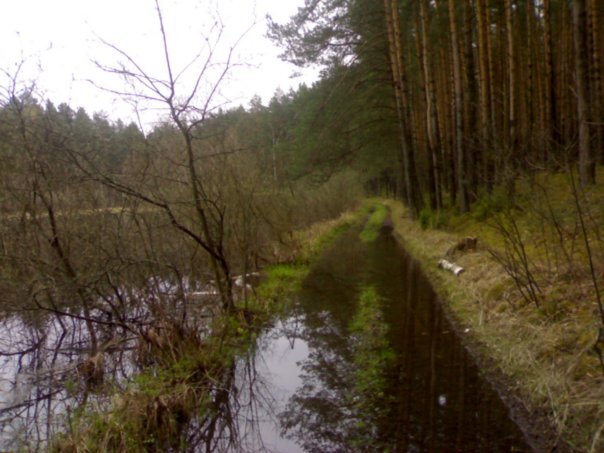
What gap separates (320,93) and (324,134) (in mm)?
1765

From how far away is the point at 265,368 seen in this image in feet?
28.6

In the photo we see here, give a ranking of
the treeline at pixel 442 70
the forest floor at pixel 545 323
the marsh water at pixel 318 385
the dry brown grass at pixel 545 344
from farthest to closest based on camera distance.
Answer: the treeline at pixel 442 70 < the marsh water at pixel 318 385 < the forest floor at pixel 545 323 < the dry brown grass at pixel 545 344

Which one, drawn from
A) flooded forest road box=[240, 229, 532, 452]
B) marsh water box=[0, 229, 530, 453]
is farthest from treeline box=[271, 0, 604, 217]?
marsh water box=[0, 229, 530, 453]

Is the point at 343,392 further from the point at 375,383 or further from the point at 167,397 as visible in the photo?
the point at 167,397

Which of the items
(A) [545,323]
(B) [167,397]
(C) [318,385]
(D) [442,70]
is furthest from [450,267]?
(D) [442,70]

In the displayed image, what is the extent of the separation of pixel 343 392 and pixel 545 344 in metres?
2.54

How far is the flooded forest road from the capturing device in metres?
5.56

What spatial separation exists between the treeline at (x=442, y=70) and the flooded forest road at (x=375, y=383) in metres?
7.08

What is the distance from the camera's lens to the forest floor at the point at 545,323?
508 cm

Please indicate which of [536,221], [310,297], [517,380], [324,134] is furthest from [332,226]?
[517,380]

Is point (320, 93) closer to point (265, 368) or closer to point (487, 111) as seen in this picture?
point (487, 111)

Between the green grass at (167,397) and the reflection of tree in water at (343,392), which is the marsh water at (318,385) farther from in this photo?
the green grass at (167,397)

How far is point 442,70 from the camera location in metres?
26.8

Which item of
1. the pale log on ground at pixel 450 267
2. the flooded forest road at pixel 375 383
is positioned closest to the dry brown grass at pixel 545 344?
the flooded forest road at pixel 375 383
